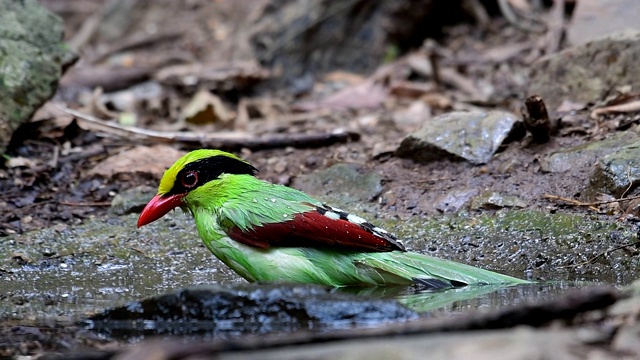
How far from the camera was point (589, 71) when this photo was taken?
745 centimetres

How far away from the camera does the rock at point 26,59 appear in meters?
6.86

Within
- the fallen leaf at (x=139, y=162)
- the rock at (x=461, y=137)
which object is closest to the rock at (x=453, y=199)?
the rock at (x=461, y=137)

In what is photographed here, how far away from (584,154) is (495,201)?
0.75m

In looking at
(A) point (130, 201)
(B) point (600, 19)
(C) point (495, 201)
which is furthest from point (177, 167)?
(B) point (600, 19)

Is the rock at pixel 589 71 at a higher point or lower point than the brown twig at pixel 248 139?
higher

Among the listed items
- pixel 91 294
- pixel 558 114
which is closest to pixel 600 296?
pixel 91 294

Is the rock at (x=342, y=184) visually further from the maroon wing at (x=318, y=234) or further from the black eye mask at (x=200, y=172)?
the maroon wing at (x=318, y=234)

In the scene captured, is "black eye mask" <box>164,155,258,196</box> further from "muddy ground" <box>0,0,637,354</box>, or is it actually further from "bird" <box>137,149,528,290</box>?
"muddy ground" <box>0,0,637,354</box>

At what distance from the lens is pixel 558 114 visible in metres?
7.14

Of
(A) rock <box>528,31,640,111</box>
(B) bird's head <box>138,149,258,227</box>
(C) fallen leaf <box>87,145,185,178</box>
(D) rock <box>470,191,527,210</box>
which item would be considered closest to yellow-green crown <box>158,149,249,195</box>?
(B) bird's head <box>138,149,258,227</box>

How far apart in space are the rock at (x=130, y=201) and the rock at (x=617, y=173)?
3.16 meters

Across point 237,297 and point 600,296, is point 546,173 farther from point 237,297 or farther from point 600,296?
point 600,296

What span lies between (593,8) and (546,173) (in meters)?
3.68

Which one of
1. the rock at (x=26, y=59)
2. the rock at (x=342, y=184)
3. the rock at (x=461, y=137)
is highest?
the rock at (x=26, y=59)
